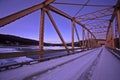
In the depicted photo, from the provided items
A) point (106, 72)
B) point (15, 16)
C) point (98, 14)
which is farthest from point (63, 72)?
point (98, 14)

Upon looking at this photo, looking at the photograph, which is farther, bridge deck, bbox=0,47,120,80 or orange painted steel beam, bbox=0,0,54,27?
orange painted steel beam, bbox=0,0,54,27

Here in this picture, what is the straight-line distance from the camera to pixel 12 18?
7.98m

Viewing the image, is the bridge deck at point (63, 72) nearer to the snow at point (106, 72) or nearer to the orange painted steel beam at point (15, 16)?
the snow at point (106, 72)

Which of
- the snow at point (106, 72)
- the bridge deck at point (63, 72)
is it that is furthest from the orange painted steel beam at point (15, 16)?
the snow at point (106, 72)

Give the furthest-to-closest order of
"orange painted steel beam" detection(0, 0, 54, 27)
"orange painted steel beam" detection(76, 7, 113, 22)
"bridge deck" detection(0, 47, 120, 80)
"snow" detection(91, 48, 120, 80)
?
"orange painted steel beam" detection(76, 7, 113, 22) < "orange painted steel beam" detection(0, 0, 54, 27) < "snow" detection(91, 48, 120, 80) < "bridge deck" detection(0, 47, 120, 80)

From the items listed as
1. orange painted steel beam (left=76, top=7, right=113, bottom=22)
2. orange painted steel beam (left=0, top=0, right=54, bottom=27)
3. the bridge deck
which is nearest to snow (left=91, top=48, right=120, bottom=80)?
the bridge deck

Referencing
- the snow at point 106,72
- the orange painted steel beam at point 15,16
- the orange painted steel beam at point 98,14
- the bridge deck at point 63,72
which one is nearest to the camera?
the bridge deck at point 63,72

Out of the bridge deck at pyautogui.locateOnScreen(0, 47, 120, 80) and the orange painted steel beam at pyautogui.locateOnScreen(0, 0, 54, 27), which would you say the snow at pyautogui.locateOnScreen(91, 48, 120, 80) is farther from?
the orange painted steel beam at pyautogui.locateOnScreen(0, 0, 54, 27)

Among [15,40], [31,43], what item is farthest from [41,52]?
[31,43]

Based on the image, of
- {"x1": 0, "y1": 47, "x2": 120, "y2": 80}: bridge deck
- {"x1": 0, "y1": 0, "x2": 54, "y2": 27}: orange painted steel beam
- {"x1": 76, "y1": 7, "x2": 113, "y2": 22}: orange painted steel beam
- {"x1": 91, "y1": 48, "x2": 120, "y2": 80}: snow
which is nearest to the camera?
{"x1": 0, "y1": 47, "x2": 120, "y2": 80}: bridge deck

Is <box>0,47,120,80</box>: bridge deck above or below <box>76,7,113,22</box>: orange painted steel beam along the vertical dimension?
below

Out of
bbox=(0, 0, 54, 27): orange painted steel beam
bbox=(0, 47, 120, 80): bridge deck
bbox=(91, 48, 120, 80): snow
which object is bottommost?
bbox=(91, 48, 120, 80): snow

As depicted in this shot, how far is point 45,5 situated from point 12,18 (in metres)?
4.12

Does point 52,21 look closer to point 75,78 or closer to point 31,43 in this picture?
point 75,78
